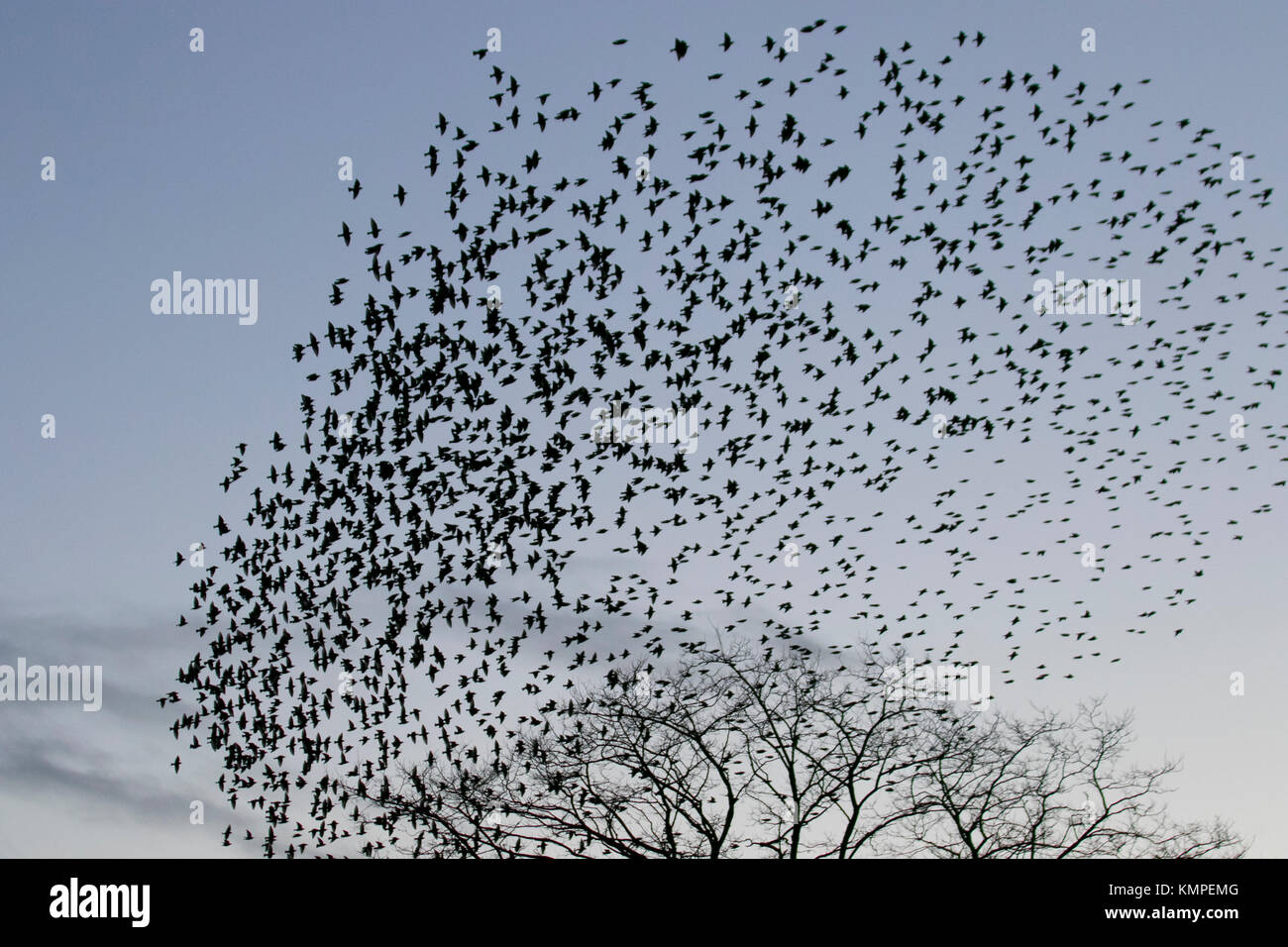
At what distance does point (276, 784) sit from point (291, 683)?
2086 mm

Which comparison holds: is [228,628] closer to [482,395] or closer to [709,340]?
[482,395]

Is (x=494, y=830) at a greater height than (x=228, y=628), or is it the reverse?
(x=228, y=628)

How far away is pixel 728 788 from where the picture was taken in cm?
2762
